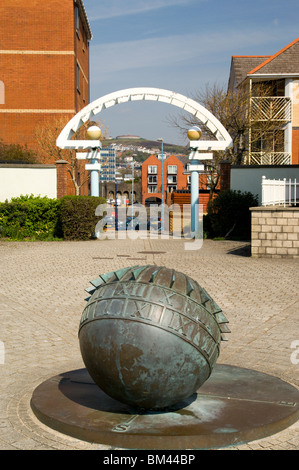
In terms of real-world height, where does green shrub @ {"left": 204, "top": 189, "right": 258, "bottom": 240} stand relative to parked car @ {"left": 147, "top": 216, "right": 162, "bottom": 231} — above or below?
above

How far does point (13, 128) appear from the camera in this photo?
34.1 meters

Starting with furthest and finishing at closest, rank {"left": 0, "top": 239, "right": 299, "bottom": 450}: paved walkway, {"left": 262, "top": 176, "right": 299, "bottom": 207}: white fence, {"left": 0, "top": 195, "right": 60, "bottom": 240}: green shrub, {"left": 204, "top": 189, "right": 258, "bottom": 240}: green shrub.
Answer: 1. {"left": 0, "top": 195, "right": 60, "bottom": 240}: green shrub
2. {"left": 204, "top": 189, "right": 258, "bottom": 240}: green shrub
3. {"left": 262, "top": 176, "right": 299, "bottom": 207}: white fence
4. {"left": 0, "top": 239, "right": 299, "bottom": 450}: paved walkway

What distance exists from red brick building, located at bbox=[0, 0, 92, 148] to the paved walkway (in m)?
18.9

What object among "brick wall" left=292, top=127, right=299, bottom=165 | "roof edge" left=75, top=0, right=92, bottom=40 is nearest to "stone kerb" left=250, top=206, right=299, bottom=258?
"brick wall" left=292, top=127, right=299, bottom=165

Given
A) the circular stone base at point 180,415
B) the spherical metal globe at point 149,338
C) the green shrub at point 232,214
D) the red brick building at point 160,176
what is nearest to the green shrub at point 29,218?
the green shrub at point 232,214

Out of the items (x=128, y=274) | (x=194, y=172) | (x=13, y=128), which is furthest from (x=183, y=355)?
(x=13, y=128)

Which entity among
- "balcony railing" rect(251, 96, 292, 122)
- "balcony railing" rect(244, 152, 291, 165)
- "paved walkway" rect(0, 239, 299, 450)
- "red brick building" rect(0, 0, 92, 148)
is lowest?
"paved walkway" rect(0, 239, 299, 450)

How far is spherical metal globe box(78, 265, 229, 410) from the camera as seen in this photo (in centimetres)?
376

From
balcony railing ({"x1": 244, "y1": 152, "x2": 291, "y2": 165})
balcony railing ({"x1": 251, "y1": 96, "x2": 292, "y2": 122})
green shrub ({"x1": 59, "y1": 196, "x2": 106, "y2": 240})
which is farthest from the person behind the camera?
balcony railing ({"x1": 244, "y1": 152, "x2": 291, "y2": 165})

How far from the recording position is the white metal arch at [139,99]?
22.1 m

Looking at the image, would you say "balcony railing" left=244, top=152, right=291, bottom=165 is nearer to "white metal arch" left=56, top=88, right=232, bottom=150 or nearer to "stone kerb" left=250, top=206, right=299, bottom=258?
"white metal arch" left=56, top=88, right=232, bottom=150

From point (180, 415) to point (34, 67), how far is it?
1293 inches

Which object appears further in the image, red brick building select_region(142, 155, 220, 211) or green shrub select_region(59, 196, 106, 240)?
red brick building select_region(142, 155, 220, 211)

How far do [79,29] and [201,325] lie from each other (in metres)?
37.2
